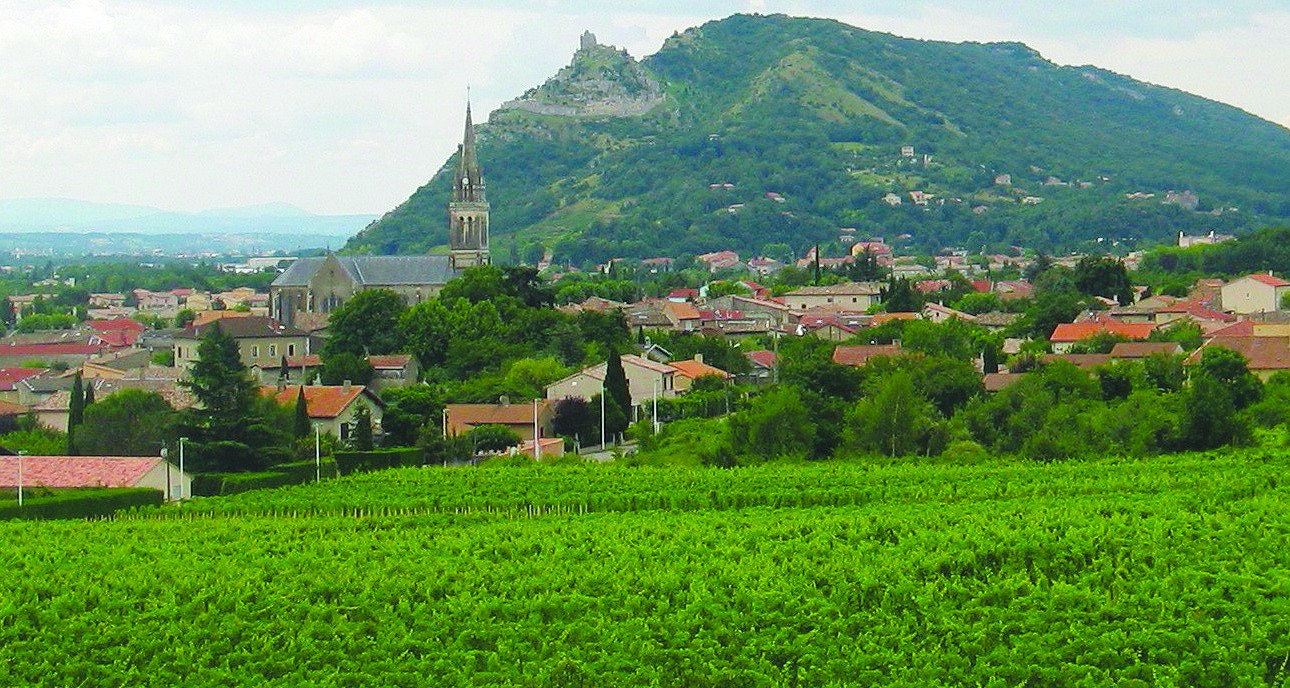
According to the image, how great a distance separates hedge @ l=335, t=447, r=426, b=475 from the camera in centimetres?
5183

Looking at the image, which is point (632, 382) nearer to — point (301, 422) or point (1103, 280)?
point (301, 422)

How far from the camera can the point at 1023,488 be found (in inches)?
1603

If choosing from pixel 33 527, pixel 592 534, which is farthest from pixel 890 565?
pixel 33 527

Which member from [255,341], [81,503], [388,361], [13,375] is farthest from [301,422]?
[13,375]

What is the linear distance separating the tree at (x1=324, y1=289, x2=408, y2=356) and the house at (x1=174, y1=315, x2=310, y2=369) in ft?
9.97

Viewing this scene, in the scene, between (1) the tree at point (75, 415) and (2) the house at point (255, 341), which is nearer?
(1) the tree at point (75, 415)

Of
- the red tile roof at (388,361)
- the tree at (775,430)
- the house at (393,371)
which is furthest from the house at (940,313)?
the tree at (775,430)

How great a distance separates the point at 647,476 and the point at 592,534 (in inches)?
459

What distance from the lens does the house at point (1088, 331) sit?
7738cm

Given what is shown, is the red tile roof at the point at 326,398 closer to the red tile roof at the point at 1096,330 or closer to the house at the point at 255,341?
the house at the point at 255,341

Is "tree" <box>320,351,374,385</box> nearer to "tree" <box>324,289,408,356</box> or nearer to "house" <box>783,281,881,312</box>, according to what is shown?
"tree" <box>324,289,408,356</box>

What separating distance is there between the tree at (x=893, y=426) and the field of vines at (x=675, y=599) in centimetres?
1552

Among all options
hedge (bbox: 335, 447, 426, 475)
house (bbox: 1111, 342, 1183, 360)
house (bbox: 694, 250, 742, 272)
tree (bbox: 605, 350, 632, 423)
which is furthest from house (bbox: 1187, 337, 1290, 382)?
house (bbox: 694, 250, 742, 272)

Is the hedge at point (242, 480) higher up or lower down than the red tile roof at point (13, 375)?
higher up
